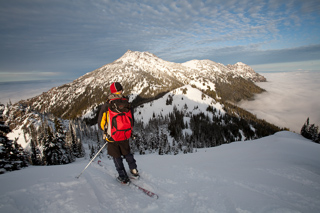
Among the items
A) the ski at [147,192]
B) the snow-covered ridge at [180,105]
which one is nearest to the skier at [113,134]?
the ski at [147,192]

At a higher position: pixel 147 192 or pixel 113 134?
pixel 113 134

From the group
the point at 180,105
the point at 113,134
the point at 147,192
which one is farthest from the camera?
the point at 180,105

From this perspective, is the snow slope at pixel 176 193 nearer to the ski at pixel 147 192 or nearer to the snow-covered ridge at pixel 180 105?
the ski at pixel 147 192

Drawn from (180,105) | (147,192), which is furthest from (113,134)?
(180,105)

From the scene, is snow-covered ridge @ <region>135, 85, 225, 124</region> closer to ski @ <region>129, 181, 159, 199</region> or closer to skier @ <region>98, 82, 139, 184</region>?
skier @ <region>98, 82, 139, 184</region>

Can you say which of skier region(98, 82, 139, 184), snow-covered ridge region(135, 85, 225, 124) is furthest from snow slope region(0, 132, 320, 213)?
snow-covered ridge region(135, 85, 225, 124)

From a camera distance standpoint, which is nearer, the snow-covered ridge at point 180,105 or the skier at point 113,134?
the skier at point 113,134

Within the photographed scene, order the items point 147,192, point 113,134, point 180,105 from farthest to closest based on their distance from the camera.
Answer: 1. point 180,105
2. point 113,134
3. point 147,192

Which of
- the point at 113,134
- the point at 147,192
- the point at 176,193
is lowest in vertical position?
the point at 176,193

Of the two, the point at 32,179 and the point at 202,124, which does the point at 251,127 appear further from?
the point at 32,179

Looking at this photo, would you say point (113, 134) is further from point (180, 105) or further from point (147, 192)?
point (180, 105)

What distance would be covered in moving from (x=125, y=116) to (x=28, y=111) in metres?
231

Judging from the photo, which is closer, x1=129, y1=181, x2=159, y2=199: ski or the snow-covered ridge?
x1=129, y1=181, x2=159, y2=199: ski

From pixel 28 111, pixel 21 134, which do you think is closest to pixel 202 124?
pixel 21 134
